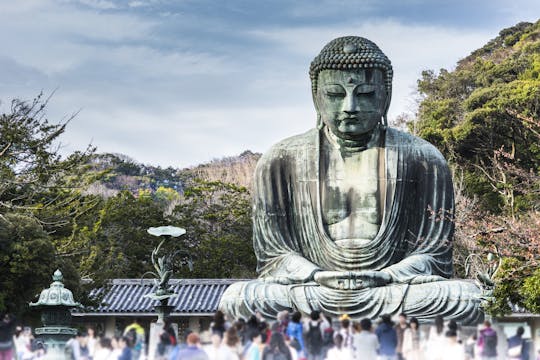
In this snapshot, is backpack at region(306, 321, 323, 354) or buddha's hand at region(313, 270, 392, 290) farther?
buddha's hand at region(313, 270, 392, 290)

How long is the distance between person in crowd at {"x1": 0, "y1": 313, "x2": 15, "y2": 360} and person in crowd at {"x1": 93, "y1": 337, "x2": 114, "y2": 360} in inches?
30.9

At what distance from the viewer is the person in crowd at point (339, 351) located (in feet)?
28.0

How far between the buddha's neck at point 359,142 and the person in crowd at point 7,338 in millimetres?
4058

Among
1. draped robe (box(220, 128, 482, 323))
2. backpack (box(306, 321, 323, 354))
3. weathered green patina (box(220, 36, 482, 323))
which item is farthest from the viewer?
weathered green patina (box(220, 36, 482, 323))

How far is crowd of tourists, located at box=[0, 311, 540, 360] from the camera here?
27.1ft

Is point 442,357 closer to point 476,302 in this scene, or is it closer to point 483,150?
point 476,302

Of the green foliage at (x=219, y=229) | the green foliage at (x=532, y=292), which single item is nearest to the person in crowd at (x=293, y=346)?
the green foliage at (x=532, y=292)

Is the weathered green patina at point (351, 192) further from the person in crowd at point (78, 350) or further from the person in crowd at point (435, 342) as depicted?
the person in crowd at point (78, 350)

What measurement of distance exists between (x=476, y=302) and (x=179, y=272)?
25.8 metres

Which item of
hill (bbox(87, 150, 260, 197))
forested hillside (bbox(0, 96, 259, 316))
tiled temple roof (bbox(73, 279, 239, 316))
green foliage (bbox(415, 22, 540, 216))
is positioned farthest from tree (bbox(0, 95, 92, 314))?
hill (bbox(87, 150, 260, 197))

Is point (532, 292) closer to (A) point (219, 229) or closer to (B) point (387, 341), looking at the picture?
(B) point (387, 341)

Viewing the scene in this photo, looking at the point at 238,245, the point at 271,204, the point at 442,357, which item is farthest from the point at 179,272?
the point at 442,357

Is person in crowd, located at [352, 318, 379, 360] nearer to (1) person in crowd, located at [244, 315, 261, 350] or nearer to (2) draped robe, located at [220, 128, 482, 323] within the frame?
(1) person in crowd, located at [244, 315, 261, 350]

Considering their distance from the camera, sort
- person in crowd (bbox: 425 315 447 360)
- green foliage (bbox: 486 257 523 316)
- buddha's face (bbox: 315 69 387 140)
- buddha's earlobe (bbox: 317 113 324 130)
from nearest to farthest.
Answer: person in crowd (bbox: 425 315 447 360) < buddha's face (bbox: 315 69 387 140) < buddha's earlobe (bbox: 317 113 324 130) < green foliage (bbox: 486 257 523 316)
